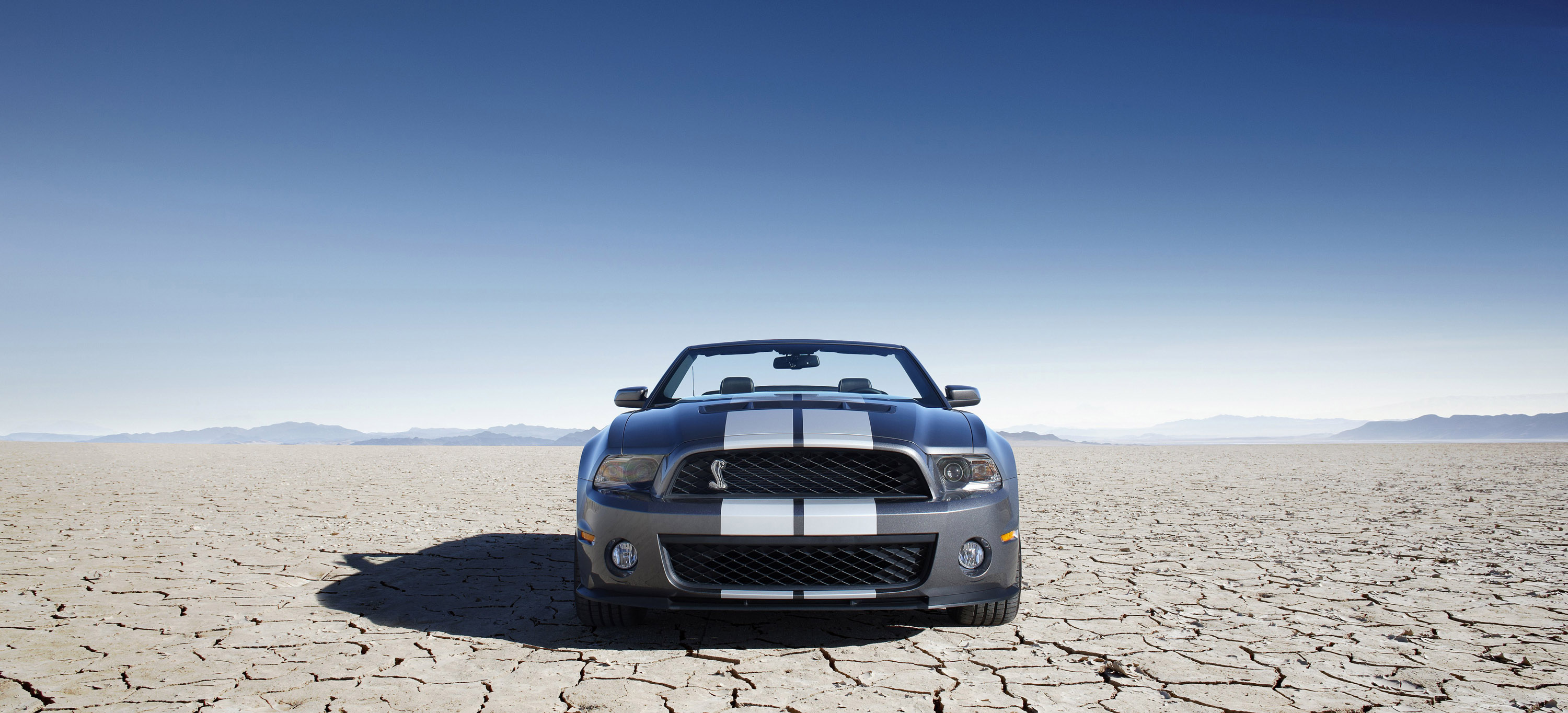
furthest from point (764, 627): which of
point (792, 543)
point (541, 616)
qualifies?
point (541, 616)

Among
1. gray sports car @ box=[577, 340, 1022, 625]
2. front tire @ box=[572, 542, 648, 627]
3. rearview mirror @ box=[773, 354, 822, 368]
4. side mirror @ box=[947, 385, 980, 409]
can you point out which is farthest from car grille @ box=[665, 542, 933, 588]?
rearview mirror @ box=[773, 354, 822, 368]

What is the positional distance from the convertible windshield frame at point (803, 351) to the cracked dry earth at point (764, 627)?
1.28 m

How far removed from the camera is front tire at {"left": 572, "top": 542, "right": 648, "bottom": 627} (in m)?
3.52

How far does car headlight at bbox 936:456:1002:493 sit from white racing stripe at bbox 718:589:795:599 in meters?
0.73

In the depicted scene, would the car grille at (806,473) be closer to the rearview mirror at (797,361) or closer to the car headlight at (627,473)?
the car headlight at (627,473)

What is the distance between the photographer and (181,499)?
32.7 feet

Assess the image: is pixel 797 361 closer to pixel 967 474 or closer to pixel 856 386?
pixel 856 386

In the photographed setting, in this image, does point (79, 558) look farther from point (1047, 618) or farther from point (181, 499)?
point (1047, 618)

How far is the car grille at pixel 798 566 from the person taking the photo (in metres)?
3.13

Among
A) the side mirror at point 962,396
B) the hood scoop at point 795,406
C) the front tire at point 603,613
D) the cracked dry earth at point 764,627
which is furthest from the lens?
the side mirror at point 962,396

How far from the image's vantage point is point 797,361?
16.2 feet

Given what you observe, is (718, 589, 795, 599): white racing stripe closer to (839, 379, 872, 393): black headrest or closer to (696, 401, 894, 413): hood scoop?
(696, 401, 894, 413): hood scoop

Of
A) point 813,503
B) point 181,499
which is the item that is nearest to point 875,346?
point 813,503

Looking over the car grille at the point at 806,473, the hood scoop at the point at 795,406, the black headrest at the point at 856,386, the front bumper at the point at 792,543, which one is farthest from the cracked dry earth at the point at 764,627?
the black headrest at the point at 856,386
